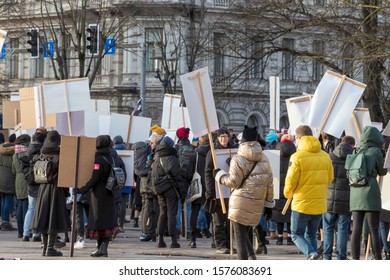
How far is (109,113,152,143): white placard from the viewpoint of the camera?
27.5 metres

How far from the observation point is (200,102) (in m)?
19.3

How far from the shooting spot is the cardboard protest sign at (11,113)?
95.8 feet

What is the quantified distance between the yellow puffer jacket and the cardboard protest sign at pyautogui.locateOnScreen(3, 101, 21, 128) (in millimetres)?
12997

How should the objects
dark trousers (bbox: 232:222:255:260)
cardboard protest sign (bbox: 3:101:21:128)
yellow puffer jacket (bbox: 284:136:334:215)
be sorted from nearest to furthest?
dark trousers (bbox: 232:222:255:260) → yellow puffer jacket (bbox: 284:136:334:215) → cardboard protest sign (bbox: 3:101:21:128)

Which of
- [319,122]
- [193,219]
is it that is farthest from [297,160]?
[193,219]

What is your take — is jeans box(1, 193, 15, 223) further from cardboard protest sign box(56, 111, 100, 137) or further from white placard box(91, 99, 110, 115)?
white placard box(91, 99, 110, 115)

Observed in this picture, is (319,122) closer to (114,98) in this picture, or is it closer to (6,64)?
(114,98)

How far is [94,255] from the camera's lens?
18969mm

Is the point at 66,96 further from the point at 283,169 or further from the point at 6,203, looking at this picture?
the point at 283,169

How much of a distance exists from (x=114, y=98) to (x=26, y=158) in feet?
159

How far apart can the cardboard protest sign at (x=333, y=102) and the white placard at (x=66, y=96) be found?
3991 millimetres

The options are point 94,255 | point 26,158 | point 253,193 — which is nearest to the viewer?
point 253,193

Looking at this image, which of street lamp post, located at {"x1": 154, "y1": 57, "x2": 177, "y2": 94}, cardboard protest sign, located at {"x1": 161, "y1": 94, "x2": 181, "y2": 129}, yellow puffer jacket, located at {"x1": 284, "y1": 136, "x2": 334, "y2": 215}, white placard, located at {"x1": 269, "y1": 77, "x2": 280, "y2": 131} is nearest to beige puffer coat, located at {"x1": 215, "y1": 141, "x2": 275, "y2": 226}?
yellow puffer jacket, located at {"x1": 284, "y1": 136, "x2": 334, "y2": 215}

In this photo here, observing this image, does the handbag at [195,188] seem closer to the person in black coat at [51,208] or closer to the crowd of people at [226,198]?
the crowd of people at [226,198]
